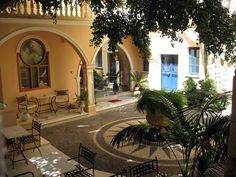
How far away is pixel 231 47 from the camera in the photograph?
5.32m

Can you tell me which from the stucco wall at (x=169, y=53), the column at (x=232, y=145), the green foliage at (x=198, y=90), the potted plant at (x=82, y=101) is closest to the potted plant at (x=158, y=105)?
the green foliage at (x=198, y=90)

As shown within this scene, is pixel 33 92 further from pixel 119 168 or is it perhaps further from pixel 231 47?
pixel 231 47

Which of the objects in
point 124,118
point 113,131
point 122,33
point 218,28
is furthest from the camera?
point 124,118

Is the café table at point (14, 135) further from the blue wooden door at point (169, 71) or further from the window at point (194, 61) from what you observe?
the blue wooden door at point (169, 71)

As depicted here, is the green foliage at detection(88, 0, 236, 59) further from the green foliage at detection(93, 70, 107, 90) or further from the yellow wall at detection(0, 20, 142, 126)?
the green foliage at detection(93, 70, 107, 90)

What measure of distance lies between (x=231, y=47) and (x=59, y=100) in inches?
379

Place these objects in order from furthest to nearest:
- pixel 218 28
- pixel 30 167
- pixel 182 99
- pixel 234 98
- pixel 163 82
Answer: pixel 163 82 < pixel 182 99 < pixel 30 167 < pixel 218 28 < pixel 234 98

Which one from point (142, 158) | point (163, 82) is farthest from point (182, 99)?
point (163, 82)

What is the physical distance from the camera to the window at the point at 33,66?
40.4 feet

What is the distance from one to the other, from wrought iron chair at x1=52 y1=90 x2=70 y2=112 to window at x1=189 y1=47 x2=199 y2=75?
7045 mm

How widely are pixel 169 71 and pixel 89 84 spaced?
5.73 m

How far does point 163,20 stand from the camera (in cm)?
506

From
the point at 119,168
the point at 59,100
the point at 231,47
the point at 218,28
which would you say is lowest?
the point at 119,168

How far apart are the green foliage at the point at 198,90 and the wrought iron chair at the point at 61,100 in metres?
5.97
